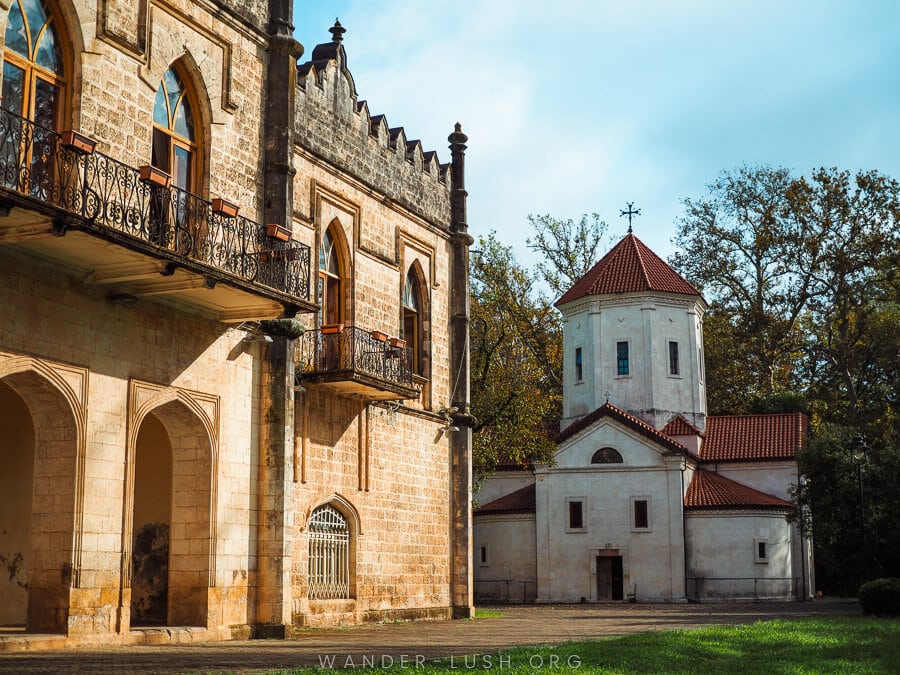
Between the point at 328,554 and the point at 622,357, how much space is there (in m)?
29.8

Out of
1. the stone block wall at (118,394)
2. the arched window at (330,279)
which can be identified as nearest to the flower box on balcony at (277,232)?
the stone block wall at (118,394)

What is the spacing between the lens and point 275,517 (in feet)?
56.6

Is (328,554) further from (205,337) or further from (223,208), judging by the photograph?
(223,208)

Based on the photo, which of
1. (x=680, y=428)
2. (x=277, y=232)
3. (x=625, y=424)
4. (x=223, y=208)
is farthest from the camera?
(x=680, y=428)

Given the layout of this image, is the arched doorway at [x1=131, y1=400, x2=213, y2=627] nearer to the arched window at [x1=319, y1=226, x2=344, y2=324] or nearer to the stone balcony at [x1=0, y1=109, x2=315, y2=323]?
the stone balcony at [x1=0, y1=109, x2=315, y2=323]

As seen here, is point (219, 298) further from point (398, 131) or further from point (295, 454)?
point (398, 131)

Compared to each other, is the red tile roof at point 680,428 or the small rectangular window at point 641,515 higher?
the red tile roof at point 680,428

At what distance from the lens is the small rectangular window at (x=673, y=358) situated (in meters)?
48.4

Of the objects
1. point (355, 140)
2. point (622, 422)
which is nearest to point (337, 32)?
point (355, 140)

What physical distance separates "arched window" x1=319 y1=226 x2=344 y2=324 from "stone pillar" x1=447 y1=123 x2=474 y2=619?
479cm

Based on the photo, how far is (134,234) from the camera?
44.3ft

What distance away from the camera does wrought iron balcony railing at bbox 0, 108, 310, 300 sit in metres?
12.6

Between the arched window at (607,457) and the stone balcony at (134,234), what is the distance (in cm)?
3043

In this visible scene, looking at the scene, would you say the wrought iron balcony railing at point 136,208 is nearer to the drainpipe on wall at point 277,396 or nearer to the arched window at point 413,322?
the drainpipe on wall at point 277,396
